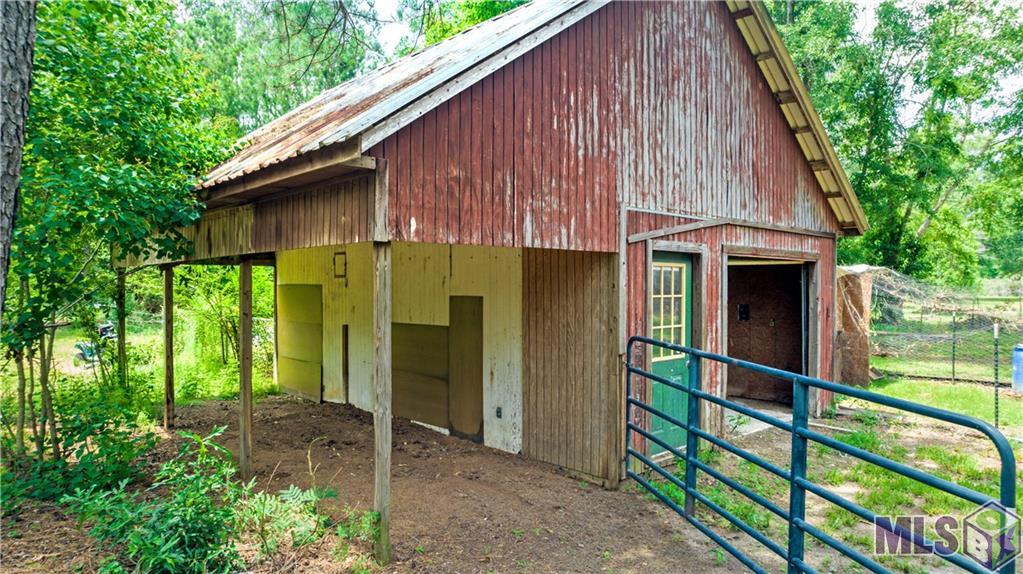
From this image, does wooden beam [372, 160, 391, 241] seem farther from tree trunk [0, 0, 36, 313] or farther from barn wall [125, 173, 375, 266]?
tree trunk [0, 0, 36, 313]

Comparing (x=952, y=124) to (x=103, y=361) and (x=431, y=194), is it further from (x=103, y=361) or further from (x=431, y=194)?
(x=103, y=361)

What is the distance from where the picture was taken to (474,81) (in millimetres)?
4215

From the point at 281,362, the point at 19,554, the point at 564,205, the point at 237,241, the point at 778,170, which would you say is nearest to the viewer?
the point at 19,554

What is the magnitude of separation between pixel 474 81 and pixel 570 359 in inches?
111

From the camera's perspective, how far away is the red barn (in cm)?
406

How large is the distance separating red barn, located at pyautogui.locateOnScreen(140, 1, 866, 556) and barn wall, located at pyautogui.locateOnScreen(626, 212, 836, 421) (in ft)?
0.10

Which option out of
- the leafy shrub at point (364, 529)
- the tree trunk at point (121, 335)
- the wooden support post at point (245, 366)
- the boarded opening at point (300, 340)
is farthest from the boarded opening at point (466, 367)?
the tree trunk at point (121, 335)

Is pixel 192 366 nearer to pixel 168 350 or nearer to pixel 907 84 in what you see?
pixel 168 350

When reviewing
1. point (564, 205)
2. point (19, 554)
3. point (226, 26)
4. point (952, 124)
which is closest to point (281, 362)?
point (19, 554)

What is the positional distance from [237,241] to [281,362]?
563 cm

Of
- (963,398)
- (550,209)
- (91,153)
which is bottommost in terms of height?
(963,398)

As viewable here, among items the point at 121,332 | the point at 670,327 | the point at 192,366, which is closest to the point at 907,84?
the point at 670,327

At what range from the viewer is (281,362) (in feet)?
34.8

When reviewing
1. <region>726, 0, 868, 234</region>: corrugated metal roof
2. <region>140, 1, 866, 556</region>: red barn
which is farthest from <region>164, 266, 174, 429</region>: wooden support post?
<region>726, 0, 868, 234</region>: corrugated metal roof
